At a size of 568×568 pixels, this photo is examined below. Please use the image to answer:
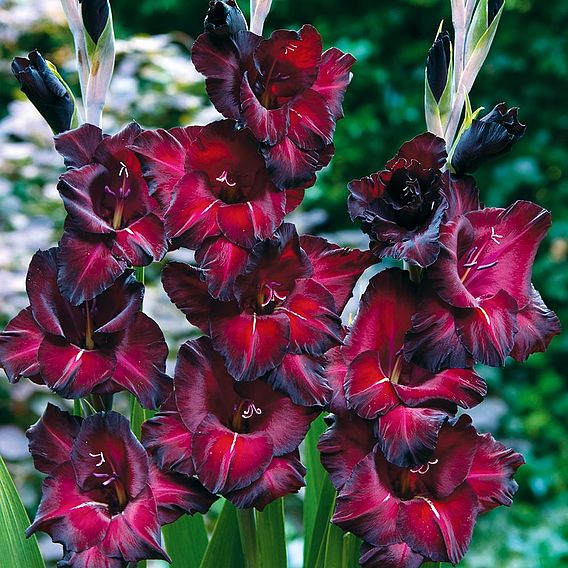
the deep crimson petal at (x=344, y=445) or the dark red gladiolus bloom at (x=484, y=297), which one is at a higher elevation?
the dark red gladiolus bloom at (x=484, y=297)

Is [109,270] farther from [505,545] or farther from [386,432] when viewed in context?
[505,545]

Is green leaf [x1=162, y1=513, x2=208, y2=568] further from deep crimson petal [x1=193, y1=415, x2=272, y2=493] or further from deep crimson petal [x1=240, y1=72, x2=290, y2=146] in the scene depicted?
deep crimson petal [x1=240, y1=72, x2=290, y2=146]

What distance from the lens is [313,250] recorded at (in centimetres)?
85

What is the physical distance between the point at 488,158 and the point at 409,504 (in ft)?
1.02

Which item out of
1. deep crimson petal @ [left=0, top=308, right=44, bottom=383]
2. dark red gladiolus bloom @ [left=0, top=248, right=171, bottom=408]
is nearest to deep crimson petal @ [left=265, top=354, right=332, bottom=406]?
dark red gladiolus bloom @ [left=0, top=248, right=171, bottom=408]

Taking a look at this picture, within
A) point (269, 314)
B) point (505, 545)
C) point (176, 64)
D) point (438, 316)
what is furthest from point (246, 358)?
point (505, 545)

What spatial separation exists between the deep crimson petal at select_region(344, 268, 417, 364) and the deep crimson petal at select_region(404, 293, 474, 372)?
0.9 inches

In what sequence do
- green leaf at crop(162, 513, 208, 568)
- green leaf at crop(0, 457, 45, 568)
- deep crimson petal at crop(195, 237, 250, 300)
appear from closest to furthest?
deep crimson petal at crop(195, 237, 250, 300)
green leaf at crop(0, 457, 45, 568)
green leaf at crop(162, 513, 208, 568)

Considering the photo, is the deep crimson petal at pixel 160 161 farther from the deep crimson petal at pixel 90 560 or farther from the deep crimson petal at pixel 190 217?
the deep crimson petal at pixel 90 560

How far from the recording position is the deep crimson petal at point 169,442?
0.81 m

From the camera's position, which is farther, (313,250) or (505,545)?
(505,545)

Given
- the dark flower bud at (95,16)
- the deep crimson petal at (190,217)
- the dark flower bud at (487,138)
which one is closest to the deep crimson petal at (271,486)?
the deep crimson petal at (190,217)

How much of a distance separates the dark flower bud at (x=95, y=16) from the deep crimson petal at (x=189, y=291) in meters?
0.24

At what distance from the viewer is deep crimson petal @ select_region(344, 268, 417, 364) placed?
816 mm
